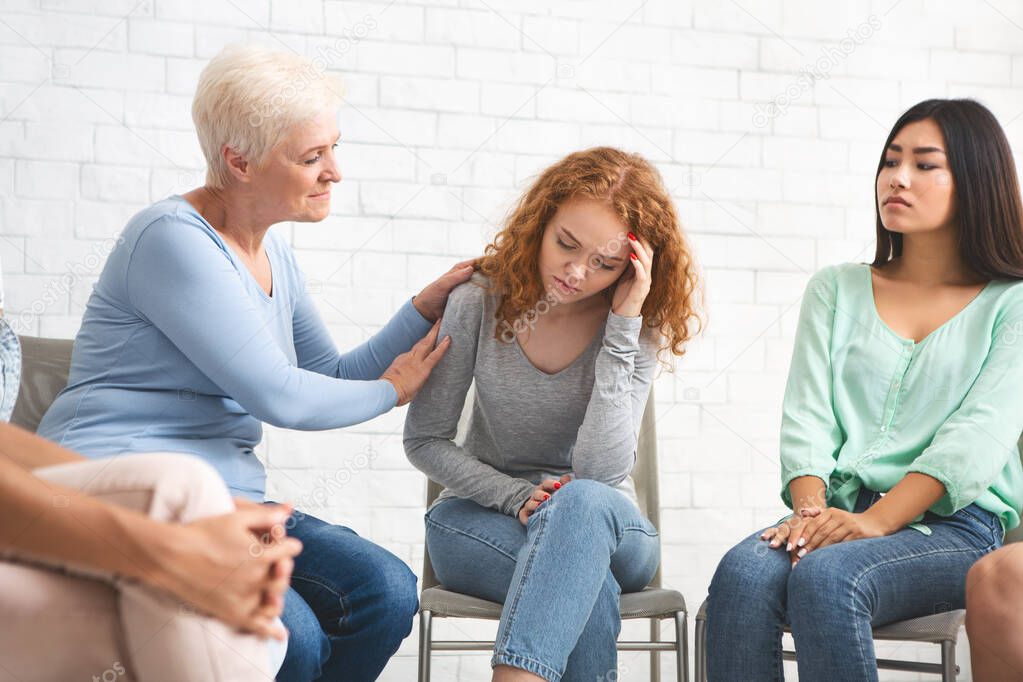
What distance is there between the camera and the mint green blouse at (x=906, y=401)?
166 cm

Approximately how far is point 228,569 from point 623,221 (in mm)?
1029

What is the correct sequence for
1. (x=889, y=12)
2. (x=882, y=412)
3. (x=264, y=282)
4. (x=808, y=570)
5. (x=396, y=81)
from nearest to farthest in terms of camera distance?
(x=808, y=570)
(x=264, y=282)
(x=882, y=412)
(x=396, y=81)
(x=889, y=12)

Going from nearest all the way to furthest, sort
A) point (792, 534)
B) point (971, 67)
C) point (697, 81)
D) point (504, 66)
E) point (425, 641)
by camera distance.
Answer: point (792, 534), point (425, 641), point (504, 66), point (697, 81), point (971, 67)

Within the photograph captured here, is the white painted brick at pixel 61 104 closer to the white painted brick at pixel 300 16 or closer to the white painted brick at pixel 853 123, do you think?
the white painted brick at pixel 300 16

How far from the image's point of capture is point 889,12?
2.84 metres

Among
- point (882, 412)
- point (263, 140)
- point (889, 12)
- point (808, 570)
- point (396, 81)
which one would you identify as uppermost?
point (889, 12)

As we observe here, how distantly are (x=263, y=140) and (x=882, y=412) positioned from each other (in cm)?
110

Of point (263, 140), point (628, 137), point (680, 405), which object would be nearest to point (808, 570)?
point (263, 140)

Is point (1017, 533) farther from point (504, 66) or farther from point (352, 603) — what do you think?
point (504, 66)

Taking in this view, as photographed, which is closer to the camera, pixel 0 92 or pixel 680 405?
pixel 0 92

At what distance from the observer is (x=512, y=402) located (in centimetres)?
177

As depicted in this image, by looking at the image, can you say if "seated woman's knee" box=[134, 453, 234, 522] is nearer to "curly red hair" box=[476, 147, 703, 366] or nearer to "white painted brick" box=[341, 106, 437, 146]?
"curly red hair" box=[476, 147, 703, 366]

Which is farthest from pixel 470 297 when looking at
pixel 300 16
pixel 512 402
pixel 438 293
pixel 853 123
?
pixel 853 123

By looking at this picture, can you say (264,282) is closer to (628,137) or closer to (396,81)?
(396,81)
